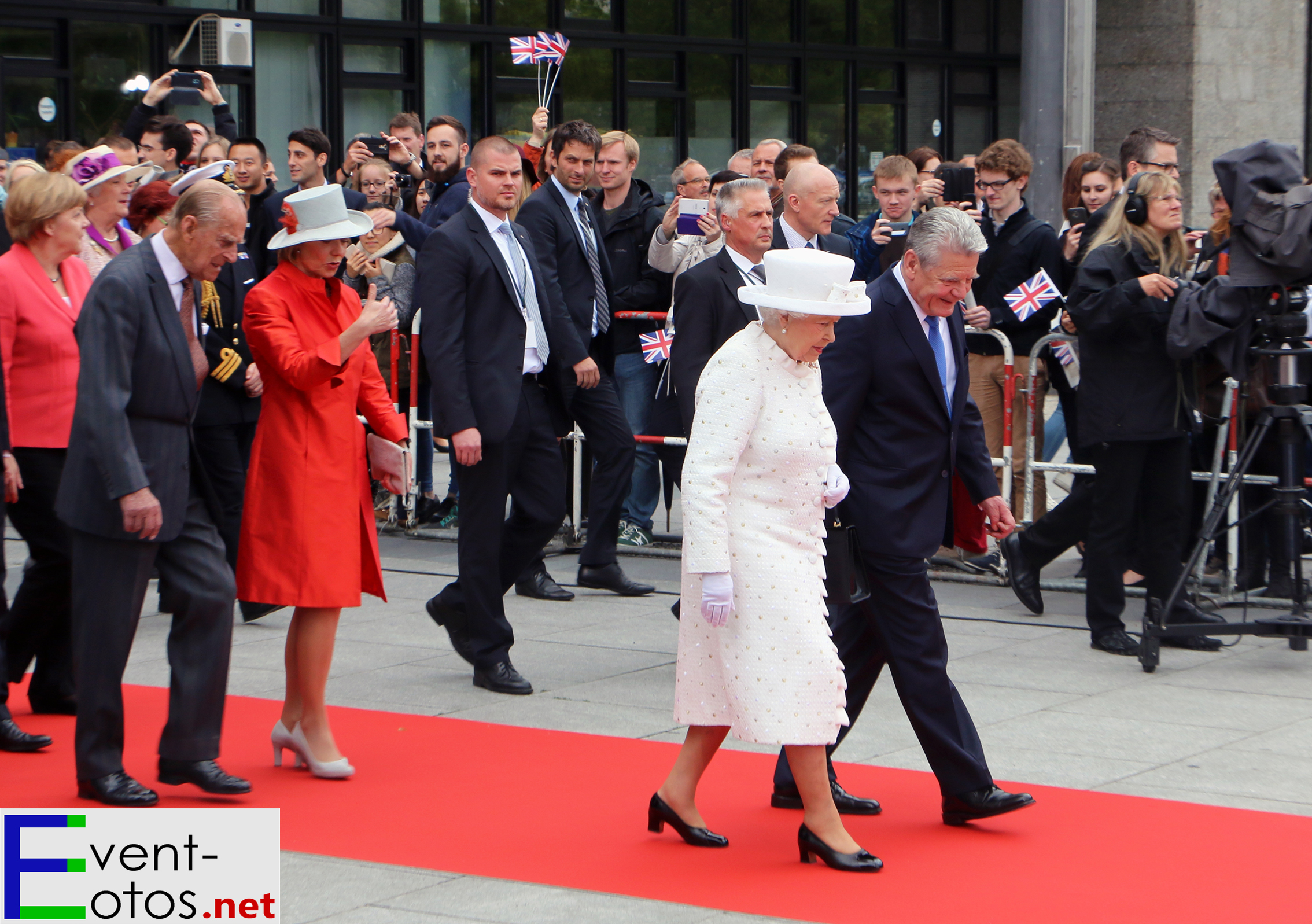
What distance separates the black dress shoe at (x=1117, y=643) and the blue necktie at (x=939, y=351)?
114 inches

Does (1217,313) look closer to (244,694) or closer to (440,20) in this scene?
(244,694)

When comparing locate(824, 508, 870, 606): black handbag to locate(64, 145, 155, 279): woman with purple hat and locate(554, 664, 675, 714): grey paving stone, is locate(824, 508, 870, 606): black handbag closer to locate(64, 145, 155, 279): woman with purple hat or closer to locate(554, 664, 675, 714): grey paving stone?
locate(554, 664, 675, 714): grey paving stone

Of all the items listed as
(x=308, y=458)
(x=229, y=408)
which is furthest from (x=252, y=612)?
(x=308, y=458)

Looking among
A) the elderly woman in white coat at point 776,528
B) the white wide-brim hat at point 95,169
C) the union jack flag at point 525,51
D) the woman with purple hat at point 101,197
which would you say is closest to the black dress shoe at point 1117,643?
the elderly woman in white coat at point 776,528

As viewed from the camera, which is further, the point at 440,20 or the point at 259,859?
the point at 440,20

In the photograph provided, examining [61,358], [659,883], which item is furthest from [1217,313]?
[61,358]

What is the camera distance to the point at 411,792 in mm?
5824

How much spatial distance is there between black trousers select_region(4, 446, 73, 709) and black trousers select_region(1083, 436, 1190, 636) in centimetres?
446

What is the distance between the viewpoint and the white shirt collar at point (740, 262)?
23.5ft

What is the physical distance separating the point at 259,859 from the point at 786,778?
1.82m

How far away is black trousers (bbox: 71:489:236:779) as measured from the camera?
5.60 m

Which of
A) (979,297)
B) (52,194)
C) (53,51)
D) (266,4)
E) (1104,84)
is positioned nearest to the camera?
(52,194)

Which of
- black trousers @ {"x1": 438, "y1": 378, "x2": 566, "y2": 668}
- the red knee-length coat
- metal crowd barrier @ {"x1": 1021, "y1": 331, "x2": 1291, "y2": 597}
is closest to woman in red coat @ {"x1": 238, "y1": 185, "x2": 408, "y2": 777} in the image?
the red knee-length coat

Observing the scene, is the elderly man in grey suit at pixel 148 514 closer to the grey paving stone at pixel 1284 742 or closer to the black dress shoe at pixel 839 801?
the black dress shoe at pixel 839 801
